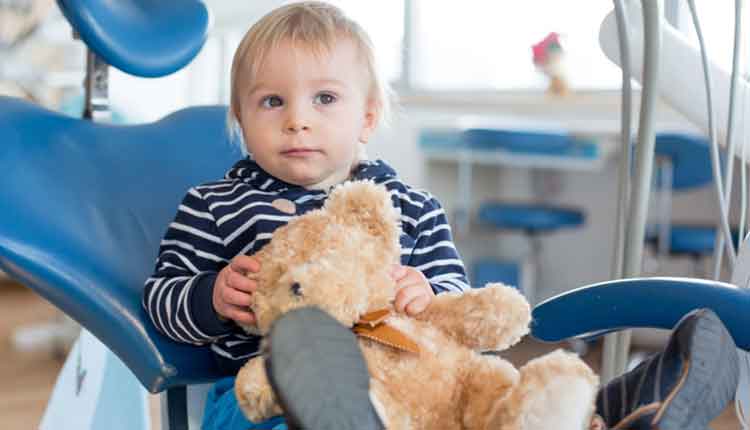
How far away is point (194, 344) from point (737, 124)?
75 cm

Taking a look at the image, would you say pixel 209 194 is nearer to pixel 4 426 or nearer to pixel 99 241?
pixel 99 241

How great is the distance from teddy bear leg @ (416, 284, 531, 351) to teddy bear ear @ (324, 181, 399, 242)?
0.32 ft

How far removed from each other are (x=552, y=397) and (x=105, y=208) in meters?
0.76

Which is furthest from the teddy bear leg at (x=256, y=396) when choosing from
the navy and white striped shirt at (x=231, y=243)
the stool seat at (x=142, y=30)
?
the stool seat at (x=142, y=30)

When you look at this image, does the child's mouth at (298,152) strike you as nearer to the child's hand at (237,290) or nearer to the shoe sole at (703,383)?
the child's hand at (237,290)

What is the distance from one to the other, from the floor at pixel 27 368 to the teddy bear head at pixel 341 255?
195cm

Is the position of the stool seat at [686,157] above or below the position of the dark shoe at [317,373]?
below

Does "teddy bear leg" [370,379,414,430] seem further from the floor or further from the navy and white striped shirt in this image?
the floor

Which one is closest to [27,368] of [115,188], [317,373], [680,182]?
[115,188]

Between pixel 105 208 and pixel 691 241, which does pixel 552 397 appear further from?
pixel 691 241

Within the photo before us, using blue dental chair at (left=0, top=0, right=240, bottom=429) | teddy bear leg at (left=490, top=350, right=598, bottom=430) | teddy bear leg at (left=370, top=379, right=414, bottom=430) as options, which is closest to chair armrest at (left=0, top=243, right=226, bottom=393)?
blue dental chair at (left=0, top=0, right=240, bottom=429)

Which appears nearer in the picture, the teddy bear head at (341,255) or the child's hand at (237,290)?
the teddy bear head at (341,255)

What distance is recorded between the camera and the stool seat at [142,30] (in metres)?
1.43

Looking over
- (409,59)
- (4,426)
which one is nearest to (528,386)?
(4,426)
